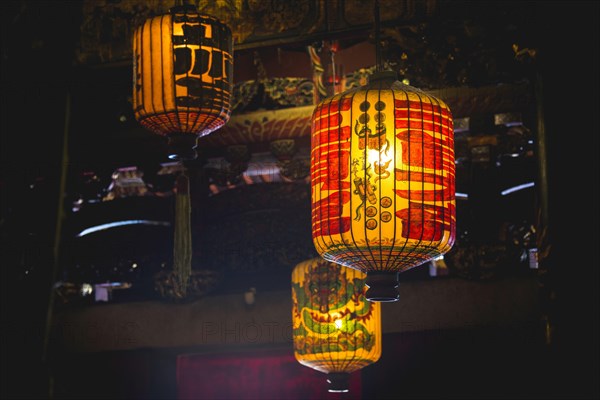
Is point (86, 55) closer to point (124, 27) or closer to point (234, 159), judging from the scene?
point (124, 27)

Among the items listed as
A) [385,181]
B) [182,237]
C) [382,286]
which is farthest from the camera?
[182,237]

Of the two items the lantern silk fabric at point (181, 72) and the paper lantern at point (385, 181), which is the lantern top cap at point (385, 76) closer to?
the paper lantern at point (385, 181)

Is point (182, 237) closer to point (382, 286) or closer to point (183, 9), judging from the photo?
point (183, 9)

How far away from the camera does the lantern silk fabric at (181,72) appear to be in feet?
16.1

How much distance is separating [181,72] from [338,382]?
216 cm

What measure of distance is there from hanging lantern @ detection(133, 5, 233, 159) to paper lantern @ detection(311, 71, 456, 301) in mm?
800

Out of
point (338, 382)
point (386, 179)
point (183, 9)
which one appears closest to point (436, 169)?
point (386, 179)

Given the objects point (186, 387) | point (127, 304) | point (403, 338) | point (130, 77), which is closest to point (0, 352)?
point (127, 304)

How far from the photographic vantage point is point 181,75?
4.90 meters

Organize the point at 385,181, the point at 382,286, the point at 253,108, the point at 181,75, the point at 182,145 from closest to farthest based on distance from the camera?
the point at 385,181
the point at 382,286
the point at 181,75
the point at 182,145
the point at 253,108

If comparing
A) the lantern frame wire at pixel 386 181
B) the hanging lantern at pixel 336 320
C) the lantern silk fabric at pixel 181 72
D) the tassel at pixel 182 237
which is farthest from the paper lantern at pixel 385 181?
the hanging lantern at pixel 336 320

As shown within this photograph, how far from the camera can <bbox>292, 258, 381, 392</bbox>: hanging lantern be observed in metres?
5.75

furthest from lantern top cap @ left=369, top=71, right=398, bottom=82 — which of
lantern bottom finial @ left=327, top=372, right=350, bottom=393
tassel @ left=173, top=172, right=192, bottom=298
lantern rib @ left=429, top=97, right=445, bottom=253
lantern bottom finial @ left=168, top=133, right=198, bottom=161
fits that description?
lantern bottom finial @ left=327, top=372, right=350, bottom=393

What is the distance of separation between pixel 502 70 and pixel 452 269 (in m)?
1.32
